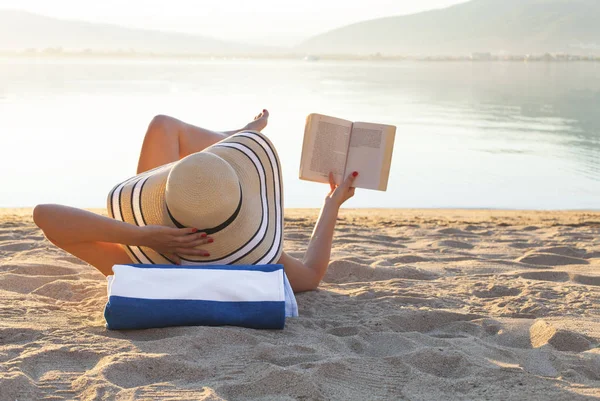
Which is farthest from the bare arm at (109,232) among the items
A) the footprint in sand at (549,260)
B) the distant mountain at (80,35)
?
the distant mountain at (80,35)

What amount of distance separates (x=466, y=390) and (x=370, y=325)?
2.20ft

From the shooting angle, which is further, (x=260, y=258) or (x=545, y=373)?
(x=260, y=258)

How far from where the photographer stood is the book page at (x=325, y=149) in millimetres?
3416

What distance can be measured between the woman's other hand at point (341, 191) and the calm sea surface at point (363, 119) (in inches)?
124

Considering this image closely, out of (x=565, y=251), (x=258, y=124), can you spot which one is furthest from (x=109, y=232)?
(x=565, y=251)

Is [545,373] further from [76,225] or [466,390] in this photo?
[76,225]

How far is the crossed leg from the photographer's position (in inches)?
108

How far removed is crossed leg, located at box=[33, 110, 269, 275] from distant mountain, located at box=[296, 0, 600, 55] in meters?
114

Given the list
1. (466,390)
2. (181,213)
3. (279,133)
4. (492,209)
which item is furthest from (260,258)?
(279,133)

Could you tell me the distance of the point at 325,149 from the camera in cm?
345

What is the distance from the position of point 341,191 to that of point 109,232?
44.2 inches

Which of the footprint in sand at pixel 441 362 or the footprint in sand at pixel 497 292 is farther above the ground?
the footprint in sand at pixel 497 292

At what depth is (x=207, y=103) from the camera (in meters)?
13.7

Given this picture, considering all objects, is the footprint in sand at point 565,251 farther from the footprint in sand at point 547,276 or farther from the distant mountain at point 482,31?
the distant mountain at point 482,31
